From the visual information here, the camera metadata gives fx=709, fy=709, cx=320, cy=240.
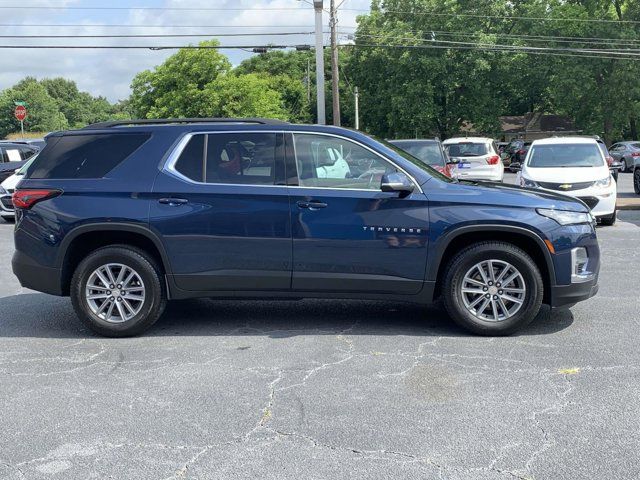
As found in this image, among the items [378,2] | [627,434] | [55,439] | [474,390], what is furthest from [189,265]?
[378,2]

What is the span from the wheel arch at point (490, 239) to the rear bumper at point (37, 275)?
318cm

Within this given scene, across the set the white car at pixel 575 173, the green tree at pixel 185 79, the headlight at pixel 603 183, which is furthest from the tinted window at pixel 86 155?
the green tree at pixel 185 79

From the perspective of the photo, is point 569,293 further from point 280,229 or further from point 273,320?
point 273,320

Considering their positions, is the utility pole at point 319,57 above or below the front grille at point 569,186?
above

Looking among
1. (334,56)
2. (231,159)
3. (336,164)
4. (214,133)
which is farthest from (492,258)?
(334,56)

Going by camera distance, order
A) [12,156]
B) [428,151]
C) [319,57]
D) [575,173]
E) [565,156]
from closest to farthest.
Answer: [575,173] < [565,156] < [428,151] < [12,156] < [319,57]

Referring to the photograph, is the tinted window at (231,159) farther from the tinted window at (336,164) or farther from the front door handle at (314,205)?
the front door handle at (314,205)

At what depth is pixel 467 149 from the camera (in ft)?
67.5

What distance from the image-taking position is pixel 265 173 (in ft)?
19.6

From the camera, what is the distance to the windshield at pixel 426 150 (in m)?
14.4

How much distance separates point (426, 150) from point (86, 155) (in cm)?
959

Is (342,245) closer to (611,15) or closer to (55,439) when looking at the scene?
(55,439)

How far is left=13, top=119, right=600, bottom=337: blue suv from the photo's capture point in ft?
18.9

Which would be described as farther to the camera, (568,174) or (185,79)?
(185,79)
